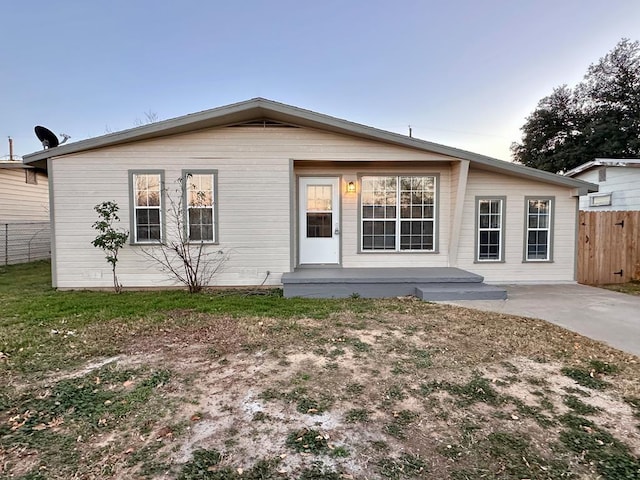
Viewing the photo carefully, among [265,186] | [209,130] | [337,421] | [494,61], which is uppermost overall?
[494,61]

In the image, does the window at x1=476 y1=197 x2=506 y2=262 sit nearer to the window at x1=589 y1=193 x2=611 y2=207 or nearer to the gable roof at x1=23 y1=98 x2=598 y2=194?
the gable roof at x1=23 y1=98 x2=598 y2=194

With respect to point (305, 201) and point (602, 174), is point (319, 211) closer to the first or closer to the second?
point (305, 201)

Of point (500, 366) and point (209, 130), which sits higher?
point (209, 130)

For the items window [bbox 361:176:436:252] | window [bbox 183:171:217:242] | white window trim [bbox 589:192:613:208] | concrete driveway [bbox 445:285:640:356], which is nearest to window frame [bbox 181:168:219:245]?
window [bbox 183:171:217:242]

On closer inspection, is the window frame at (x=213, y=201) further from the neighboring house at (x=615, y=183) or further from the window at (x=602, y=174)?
the window at (x=602, y=174)

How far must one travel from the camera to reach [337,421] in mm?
2588

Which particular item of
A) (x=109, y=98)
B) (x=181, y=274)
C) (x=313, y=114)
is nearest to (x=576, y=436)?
(x=313, y=114)

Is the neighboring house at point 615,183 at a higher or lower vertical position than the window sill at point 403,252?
higher

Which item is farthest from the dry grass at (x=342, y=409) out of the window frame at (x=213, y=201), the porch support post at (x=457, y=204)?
the porch support post at (x=457, y=204)

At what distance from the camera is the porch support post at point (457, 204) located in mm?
7492

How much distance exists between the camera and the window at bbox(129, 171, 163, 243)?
7484 millimetres

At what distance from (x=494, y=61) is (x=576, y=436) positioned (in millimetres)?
12943

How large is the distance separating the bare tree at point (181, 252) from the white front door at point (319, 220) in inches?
74.3

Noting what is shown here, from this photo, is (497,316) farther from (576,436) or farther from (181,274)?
(181,274)
